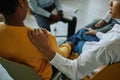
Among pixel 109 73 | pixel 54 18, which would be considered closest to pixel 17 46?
pixel 109 73

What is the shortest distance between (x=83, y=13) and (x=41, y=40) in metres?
2.71

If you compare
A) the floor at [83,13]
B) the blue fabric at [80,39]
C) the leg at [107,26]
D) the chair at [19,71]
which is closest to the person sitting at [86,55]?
the chair at [19,71]

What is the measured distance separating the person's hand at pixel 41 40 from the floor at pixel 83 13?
6.58ft

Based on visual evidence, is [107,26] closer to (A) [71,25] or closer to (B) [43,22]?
(A) [71,25]

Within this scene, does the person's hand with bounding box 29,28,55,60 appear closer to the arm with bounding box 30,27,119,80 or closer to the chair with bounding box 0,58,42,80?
the arm with bounding box 30,27,119,80

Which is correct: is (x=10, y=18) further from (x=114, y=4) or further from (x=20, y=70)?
(x=114, y=4)

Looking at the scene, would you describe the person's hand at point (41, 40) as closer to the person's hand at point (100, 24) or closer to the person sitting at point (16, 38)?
the person sitting at point (16, 38)

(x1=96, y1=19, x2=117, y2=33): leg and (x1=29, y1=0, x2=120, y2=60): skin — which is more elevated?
(x1=29, y1=0, x2=120, y2=60): skin

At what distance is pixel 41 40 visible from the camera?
1302 mm

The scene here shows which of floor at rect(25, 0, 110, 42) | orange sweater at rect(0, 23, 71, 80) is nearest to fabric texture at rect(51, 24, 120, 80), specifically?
orange sweater at rect(0, 23, 71, 80)

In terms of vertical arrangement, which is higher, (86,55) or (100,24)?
(86,55)

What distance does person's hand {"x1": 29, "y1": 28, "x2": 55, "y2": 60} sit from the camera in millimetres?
1286

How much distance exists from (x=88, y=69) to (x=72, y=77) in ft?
0.39

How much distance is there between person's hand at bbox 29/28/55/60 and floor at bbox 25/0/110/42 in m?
2.01
